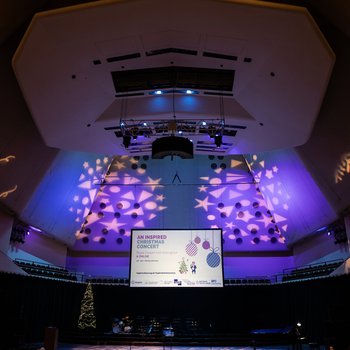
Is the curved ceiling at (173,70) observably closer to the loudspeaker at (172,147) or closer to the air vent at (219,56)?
the air vent at (219,56)

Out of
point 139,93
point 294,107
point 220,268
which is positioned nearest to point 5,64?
point 139,93

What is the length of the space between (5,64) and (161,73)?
13.3ft

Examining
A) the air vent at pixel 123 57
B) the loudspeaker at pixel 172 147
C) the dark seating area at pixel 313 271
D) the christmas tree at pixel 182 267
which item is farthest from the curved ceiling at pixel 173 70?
the dark seating area at pixel 313 271

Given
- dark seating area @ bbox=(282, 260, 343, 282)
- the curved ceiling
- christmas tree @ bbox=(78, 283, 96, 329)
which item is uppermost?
the curved ceiling

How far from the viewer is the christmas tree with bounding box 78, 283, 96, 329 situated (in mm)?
14836

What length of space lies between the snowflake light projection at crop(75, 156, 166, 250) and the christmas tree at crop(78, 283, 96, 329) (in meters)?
4.17

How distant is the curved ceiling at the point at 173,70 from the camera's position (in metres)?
7.55

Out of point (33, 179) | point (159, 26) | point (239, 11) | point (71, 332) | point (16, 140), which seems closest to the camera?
point (239, 11)

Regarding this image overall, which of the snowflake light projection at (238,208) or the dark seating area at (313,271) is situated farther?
the snowflake light projection at (238,208)

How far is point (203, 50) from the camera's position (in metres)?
8.99

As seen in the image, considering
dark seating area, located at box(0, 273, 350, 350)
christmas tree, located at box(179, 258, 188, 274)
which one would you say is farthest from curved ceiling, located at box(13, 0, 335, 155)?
dark seating area, located at box(0, 273, 350, 350)

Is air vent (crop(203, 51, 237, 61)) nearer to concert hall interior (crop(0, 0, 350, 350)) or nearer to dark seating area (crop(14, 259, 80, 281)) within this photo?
concert hall interior (crop(0, 0, 350, 350))

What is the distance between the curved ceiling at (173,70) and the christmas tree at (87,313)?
6.81m

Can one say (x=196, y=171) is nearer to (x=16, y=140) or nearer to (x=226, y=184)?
(x=226, y=184)
